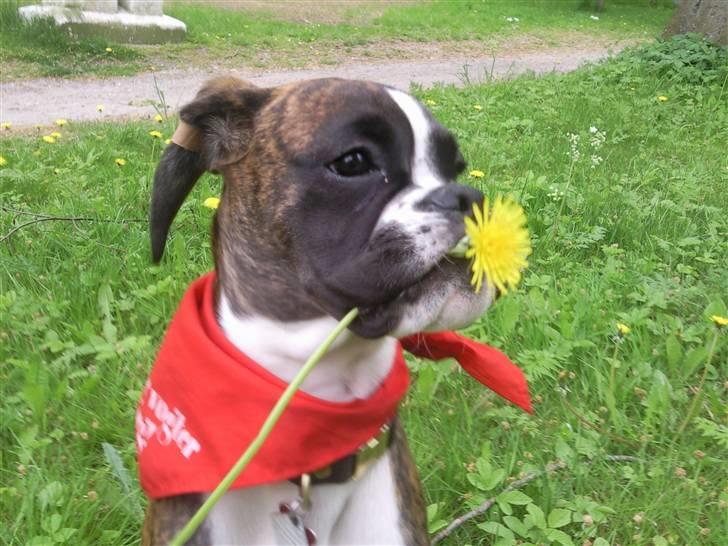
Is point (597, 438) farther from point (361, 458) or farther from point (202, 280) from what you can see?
point (202, 280)

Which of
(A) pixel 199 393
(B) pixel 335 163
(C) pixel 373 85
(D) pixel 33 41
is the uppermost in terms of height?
(C) pixel 373 85

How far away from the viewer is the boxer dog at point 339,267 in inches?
65.4

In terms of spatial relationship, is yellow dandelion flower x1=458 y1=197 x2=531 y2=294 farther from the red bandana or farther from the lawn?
the lawn

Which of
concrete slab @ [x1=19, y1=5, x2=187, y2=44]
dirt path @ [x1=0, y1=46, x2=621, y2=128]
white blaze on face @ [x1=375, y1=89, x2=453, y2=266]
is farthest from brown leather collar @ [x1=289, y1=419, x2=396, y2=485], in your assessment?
concrete slab @ [x1=19, y1=5, x2=187, y2=44]

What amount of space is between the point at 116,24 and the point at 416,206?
34.4 ft

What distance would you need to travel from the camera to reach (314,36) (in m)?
13.1

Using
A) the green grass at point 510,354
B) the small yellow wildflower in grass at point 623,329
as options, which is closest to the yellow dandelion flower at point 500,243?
the green grass at point 510,354

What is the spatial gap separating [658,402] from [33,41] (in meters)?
9.49

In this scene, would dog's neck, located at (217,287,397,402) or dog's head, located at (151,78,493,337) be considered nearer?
dog's head, located at (151,78,493,337)

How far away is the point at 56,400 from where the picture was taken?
271 centimetres

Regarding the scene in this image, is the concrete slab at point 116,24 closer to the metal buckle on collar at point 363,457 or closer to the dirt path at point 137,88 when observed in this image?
the dirt path at point 137,88

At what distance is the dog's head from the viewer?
1652mm

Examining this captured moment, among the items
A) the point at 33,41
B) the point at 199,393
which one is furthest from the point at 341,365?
the point at 33,41

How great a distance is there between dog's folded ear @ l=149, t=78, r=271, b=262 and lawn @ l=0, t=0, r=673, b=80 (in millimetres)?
7638
